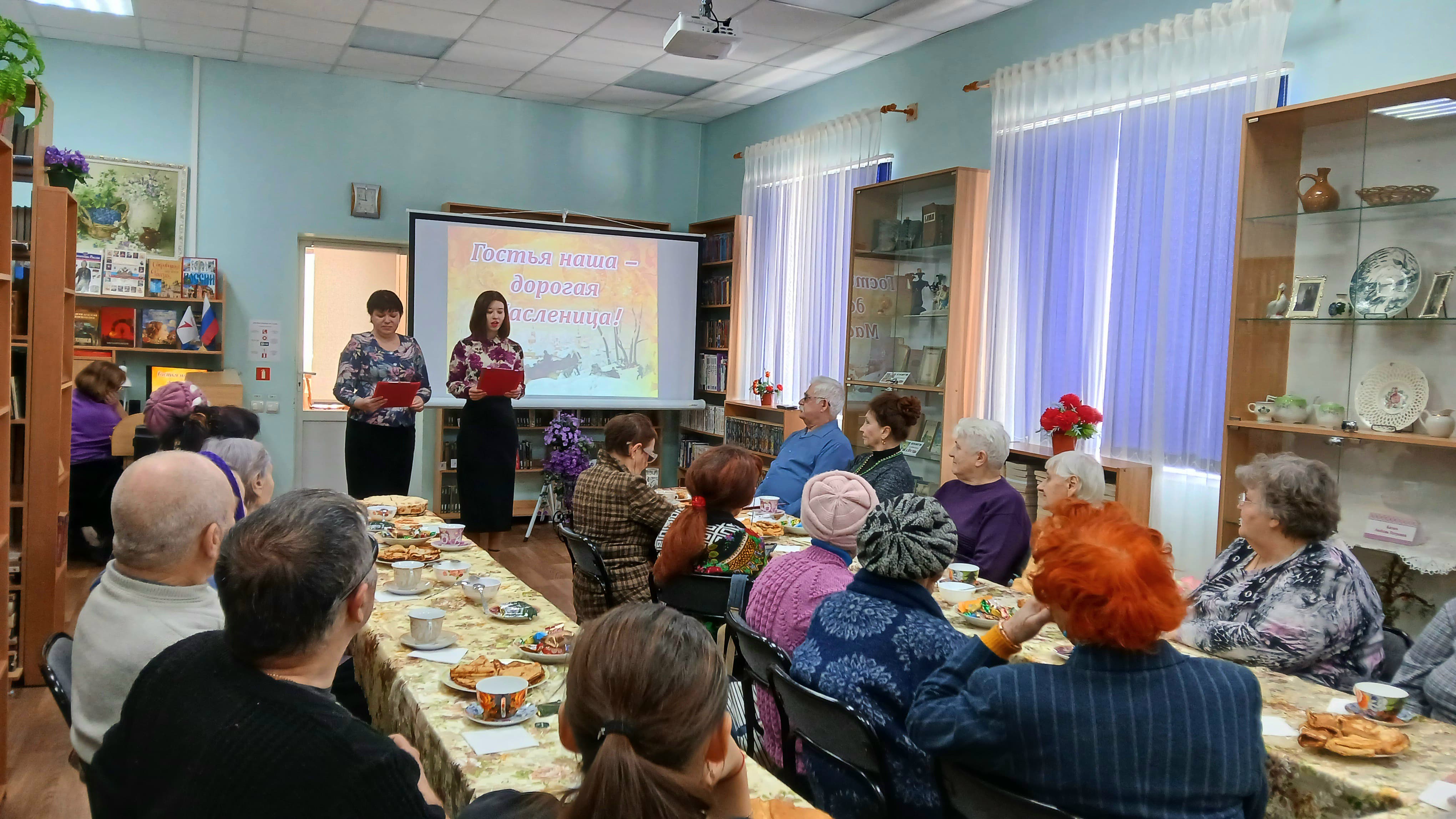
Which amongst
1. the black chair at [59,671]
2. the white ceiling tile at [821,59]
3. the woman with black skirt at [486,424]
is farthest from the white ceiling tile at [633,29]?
the black chair at [59,671]

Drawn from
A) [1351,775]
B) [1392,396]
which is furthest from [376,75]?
[1351,775]

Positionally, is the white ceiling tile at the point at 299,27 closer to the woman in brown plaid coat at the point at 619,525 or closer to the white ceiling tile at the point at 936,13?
the white ceiling tile at the point at 936,13

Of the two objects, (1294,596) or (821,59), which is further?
(821,59)

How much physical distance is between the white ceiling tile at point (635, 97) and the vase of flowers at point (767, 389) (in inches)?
86.1

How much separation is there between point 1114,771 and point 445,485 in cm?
631

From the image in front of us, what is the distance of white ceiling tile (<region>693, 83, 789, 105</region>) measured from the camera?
6.93 metres

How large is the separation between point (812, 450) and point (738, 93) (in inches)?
Answer: 133

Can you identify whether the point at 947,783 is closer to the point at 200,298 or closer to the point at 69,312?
the point at 69,312

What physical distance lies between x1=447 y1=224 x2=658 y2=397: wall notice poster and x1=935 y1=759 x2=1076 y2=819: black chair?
19.2ft

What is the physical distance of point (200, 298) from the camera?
6508 mm

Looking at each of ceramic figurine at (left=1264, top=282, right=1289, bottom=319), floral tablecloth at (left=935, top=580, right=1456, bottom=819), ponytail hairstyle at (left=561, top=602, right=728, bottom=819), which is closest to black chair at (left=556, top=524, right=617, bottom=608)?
floral tablecloth at (left=935, top=580, right=1456, bottom=819)

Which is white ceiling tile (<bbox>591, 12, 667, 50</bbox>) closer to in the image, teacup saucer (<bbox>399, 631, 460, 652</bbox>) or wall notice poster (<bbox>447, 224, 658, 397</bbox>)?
wall notice poster (<bbox>447, 224, 658, 397</bbox>)

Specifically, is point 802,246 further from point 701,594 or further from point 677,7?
point 701,594

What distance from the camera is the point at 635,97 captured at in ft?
24.1
